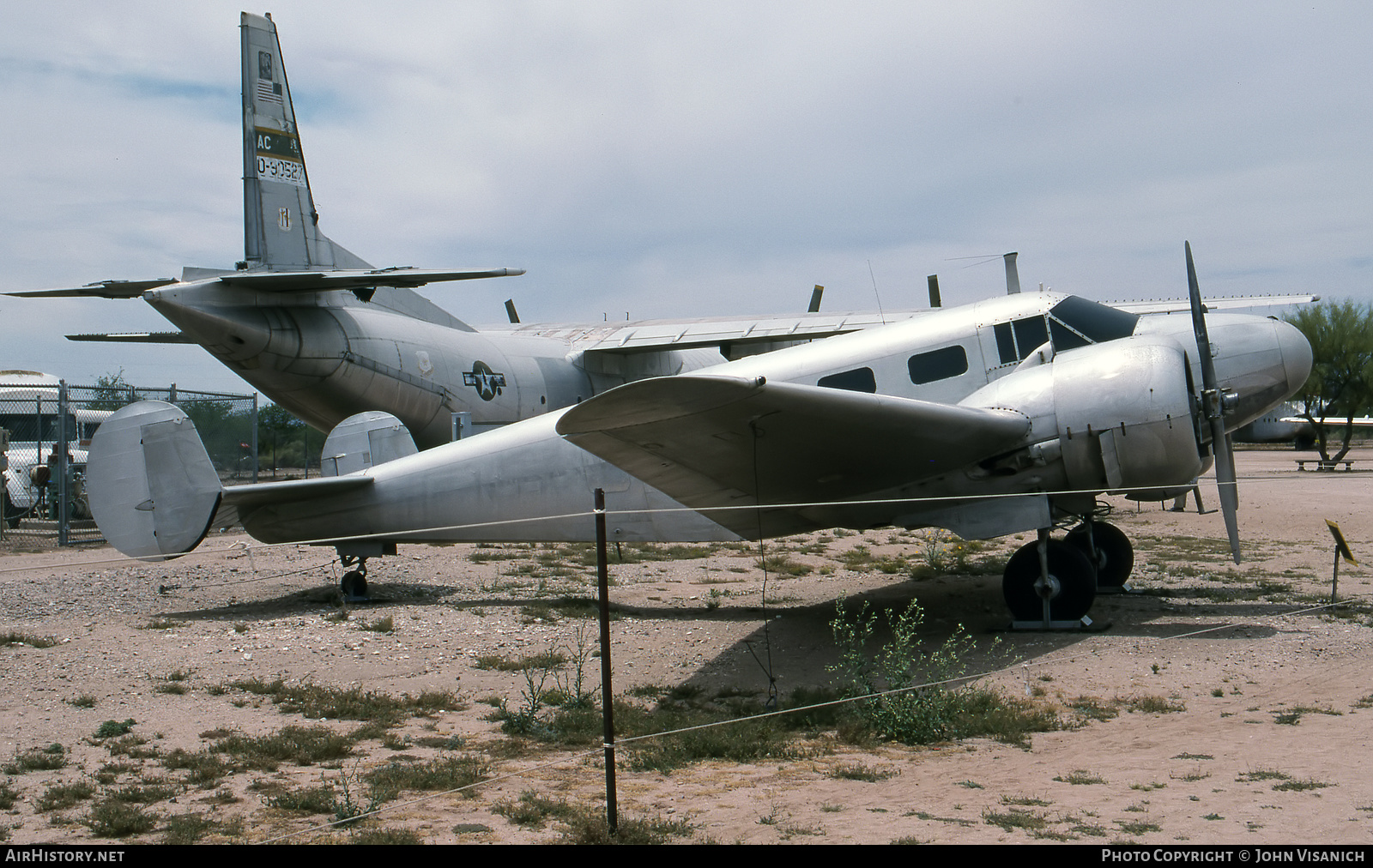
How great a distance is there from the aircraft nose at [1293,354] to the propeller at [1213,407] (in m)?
0.74

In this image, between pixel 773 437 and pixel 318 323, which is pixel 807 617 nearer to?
pixel 773 437

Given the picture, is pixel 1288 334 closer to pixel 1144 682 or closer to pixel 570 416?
pixel 1144 682

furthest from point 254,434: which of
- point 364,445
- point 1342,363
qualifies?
point 1342,363

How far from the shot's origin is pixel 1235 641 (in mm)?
7816

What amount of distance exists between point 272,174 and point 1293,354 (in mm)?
16138

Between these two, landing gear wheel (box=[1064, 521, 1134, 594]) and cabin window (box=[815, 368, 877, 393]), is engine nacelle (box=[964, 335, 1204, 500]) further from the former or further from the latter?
landing gear wheel (box=[1064, 521, 1134, 594])

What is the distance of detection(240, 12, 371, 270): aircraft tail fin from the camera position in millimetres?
16406

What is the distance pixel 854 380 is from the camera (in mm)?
9281

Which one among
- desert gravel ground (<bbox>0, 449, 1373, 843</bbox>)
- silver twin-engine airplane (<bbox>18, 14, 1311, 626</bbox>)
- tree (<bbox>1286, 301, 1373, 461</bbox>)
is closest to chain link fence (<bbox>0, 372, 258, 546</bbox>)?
desert gravel ground (<bbox>0, 449, 1373, 843</bbox>)

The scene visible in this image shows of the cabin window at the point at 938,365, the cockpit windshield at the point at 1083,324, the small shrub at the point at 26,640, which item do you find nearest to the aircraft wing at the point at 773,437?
the cabin window at the point at 938,365

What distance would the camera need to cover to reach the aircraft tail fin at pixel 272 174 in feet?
53.8

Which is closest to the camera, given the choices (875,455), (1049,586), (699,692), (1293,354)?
(699,692)

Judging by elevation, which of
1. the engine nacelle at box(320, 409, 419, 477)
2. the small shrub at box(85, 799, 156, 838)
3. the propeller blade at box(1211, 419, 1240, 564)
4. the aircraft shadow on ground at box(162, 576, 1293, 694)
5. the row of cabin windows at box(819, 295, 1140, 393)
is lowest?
the aircraft shadow on ground at box(162, 576, 1293, 694)

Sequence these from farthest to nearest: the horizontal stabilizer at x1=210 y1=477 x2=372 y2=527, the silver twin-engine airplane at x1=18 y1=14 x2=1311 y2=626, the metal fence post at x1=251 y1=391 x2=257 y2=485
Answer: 1. the metal fence post at x1=251 y1=391 x2=257 y2=485
2. the horizontal stabilizer at x1=210 y1=477 x2=372 y2=527
3. the silver twin-engine airplane at x1=18 y1=14 x2=1311 y2=626
